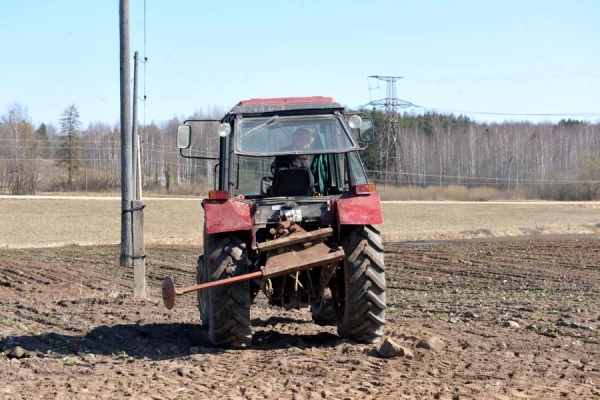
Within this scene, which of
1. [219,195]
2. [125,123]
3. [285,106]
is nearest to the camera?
[219,195]

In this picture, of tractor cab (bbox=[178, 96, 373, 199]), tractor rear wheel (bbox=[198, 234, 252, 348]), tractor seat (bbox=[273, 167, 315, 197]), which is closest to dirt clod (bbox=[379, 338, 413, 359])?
tractor rear wheel (bbox=[198, 234, 252, 348])

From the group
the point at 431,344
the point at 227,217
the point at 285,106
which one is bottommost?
the point at 431,344

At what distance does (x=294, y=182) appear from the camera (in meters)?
8.55

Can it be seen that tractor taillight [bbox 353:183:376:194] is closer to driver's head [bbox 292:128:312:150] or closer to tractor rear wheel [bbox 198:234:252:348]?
driver's head [bbox 292:128:312:150]

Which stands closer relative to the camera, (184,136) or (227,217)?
(227,217)

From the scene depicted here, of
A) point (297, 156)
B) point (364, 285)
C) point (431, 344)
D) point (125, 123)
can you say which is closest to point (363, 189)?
point (364, 285)

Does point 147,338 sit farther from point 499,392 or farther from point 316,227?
point 499,392

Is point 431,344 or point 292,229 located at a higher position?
point 292,229

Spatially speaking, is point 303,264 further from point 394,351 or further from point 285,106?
point 285,106

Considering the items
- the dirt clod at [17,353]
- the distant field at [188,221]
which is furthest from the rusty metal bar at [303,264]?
the distant field at [188,221]

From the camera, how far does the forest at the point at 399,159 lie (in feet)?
208

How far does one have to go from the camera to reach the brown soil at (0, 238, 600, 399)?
614cm

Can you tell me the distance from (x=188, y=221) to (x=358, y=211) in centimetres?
2948

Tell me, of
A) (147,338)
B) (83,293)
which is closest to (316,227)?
(147,338)
